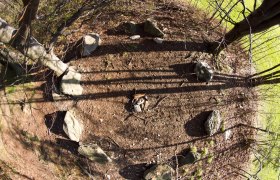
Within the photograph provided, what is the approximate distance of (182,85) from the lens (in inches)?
223

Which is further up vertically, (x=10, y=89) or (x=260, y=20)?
(x=260, y=20)

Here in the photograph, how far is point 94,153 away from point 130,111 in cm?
89

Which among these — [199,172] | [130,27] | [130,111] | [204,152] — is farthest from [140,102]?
[199,172]

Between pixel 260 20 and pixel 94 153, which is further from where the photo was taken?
pixel 94 153

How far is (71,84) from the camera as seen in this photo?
5266 mm

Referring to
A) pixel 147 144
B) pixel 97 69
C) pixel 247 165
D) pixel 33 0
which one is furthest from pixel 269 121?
pixel 33 0

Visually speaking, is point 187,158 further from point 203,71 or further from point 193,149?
point 203,71

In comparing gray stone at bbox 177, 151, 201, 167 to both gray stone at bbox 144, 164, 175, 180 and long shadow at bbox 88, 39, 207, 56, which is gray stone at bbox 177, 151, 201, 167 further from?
long shadow at bbox 88, 39, 207, 56

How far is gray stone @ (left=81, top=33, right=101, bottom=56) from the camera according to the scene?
5445 millimetres

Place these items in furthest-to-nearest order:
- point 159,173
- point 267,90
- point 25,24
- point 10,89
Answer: point 267,90 → point 159,173 → point 10,89 → point 25,24

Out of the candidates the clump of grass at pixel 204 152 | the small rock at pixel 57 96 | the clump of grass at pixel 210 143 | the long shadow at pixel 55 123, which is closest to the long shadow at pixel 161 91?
the small rock at pixel 57 96

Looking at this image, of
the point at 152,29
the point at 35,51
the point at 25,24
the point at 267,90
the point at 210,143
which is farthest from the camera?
the point at 267,90

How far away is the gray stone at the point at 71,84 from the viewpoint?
205 inches

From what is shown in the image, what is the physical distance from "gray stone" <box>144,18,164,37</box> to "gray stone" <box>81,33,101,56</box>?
858 millimetres
